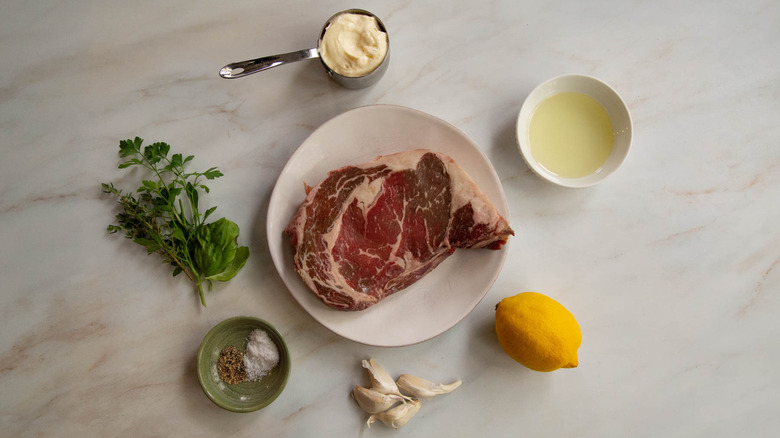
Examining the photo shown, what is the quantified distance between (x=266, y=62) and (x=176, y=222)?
2.94ft

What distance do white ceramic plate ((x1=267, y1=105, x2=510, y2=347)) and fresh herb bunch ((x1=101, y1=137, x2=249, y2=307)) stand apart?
0.25 m

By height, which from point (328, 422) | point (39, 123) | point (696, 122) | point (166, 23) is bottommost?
point (328, 422)

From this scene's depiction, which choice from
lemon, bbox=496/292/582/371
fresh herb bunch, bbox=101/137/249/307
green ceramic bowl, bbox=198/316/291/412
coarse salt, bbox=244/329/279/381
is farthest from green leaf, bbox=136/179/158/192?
lemon, bbox=496/292/582/371

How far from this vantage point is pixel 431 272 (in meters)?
2.73

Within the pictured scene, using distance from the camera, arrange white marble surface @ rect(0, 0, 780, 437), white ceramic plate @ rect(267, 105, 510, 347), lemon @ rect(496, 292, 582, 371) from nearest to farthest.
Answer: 1. lemon @ rect(496, 292, 582, 371)
2. white ceramic plate @ rect(267, 105, 510, 347)
3. white marble surface @ rect(0, 0, 780, 437)

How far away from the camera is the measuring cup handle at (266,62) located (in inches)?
103

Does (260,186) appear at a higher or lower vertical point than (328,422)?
higher

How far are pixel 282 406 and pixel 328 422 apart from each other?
0.25 metres

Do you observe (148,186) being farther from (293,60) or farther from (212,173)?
(293,60)

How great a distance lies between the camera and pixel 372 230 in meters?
2.64

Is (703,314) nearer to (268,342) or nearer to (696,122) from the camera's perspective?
(696,122)

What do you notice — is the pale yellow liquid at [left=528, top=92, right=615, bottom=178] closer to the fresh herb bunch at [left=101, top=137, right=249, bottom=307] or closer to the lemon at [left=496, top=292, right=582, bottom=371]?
the lemon at [left=496, top=292, right=582, bottom=371]

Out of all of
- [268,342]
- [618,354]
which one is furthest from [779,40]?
[268,342]

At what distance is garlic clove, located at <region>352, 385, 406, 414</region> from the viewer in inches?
105
